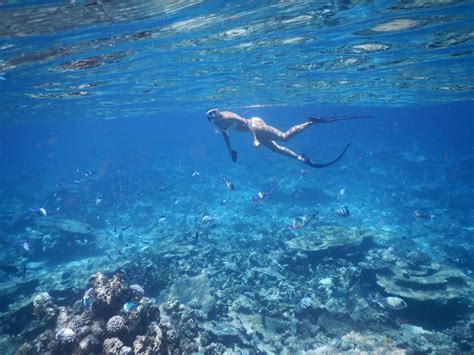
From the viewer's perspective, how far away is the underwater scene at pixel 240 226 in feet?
34.0

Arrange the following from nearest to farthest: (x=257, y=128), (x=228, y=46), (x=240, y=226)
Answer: (x=257, y=128) < (x=228, y=46) < (x=240, y=226)

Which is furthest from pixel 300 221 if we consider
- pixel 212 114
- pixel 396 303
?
pixel 212 114

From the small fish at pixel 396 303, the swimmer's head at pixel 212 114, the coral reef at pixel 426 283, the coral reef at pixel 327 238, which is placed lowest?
the coral reef at pixel 327 238

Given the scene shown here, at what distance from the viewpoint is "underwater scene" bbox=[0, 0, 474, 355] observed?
10367mm

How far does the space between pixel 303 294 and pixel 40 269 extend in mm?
16552

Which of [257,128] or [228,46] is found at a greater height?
[228,46]

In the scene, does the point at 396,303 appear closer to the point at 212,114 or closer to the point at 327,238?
the point at 327,238

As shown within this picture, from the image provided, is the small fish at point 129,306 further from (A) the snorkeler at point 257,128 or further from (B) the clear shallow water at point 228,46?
(B) the clear shallow water at point 228,46

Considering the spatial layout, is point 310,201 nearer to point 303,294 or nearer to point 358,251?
point 358,251

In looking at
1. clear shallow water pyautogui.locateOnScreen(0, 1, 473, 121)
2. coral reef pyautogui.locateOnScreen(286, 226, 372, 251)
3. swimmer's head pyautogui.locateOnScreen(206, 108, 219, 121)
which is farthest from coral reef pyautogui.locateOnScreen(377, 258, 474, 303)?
clear shallow water pyautogui.locateOnScreen(0, 1, 473, 121)

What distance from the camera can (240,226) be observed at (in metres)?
24.6

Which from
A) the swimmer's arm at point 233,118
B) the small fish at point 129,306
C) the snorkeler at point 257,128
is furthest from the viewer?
the swimmer's arm at point 233,118

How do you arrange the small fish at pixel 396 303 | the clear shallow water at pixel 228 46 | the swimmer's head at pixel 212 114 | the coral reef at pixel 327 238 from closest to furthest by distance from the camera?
the small fish at pixel 396 303 → the clear shallow water at pixel 228 46 → the swimmer's head at pixel 212 114 → the coral reef at pixel 327 238

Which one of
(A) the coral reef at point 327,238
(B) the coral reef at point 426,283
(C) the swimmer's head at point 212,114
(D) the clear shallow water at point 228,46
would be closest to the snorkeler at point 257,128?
(C) the swimmer's head at point 212,114
